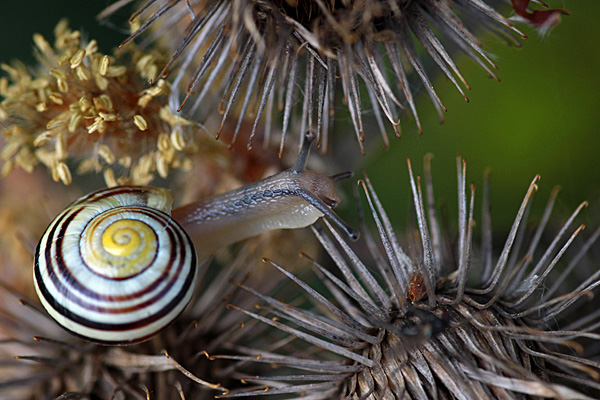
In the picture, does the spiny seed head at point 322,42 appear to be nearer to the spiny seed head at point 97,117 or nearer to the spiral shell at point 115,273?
the spiny seed head at point 97,117

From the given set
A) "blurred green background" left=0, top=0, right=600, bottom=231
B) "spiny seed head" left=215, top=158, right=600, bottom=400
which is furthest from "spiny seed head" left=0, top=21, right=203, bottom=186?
"spiny seed head" left=215, top=158, right=600, bottom=400

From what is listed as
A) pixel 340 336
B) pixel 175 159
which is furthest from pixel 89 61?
pixel 340 336

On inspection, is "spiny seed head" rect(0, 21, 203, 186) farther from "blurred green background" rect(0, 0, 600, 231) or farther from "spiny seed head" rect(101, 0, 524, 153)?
"blurred green background" rect(0, 0, 600, 231)

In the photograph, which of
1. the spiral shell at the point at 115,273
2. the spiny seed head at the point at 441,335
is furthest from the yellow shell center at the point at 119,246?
the spiny seed head at the point at 441,335

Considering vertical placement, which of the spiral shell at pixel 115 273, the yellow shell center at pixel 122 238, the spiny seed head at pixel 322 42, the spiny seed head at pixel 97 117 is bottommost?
the spiral shell at pixel 115 273

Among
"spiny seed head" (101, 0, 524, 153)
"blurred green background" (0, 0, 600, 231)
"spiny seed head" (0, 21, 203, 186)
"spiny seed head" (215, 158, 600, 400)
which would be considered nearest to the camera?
"spiny seed head" (215, 158, 600, 400)

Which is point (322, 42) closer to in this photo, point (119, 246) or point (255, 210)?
point (255, 210)
